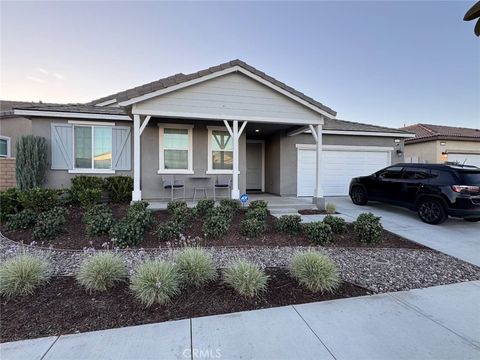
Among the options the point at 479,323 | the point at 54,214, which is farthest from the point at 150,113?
the point at 479,323

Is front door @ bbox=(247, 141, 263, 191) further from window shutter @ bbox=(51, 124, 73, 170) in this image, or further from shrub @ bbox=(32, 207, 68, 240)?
shrub @ bbox=(32, 207, 68, 240)

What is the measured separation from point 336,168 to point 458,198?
5.47 metres

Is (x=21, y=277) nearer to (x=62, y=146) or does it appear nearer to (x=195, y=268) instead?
(x=195, y=268)

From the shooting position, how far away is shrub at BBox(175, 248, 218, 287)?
348cm

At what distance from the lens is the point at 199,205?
670 centimetres

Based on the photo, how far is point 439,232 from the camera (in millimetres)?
6410

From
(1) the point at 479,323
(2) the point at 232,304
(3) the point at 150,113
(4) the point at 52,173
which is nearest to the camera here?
(1) the point at 479,323

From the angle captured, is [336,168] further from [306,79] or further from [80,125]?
[80,125]

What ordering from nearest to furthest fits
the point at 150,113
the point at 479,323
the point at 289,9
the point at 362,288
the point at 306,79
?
the point at 479,323, the point at 362,288, the point at 150,113, the point at 289,9, the point at 306,79

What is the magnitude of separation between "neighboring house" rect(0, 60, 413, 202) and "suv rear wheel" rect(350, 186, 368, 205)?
1700 mm

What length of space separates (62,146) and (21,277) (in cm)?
712

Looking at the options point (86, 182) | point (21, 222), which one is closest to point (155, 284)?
point (21, 222)

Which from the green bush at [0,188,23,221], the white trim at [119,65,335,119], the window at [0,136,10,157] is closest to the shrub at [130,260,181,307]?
the white trim at [119,65,335,119]

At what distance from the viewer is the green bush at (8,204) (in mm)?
6575
